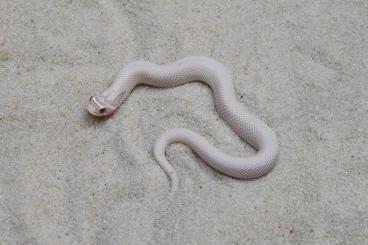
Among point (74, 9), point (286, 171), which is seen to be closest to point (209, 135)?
Answer: point (286, 171)

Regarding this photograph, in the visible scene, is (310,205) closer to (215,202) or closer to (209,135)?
(215,202)

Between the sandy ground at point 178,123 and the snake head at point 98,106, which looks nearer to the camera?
the sandy ground at point 178,123

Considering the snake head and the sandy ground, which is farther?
the snake head

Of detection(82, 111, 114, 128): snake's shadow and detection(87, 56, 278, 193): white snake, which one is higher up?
detection(87, 56, 278, 193): white snake

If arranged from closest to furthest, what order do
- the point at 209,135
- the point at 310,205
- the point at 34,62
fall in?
the point at 310,205 → the point at 209,135 → the point at 34,62

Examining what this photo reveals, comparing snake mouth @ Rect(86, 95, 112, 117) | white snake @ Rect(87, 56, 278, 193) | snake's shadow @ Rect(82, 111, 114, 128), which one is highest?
white snake @ Rect(87, 56, 278, 193)
